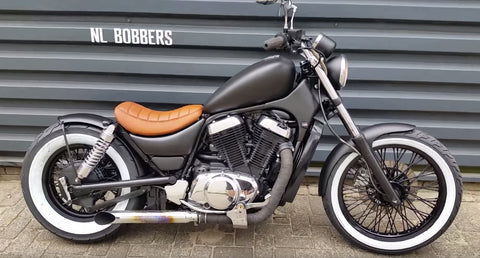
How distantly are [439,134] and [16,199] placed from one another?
3.69 m

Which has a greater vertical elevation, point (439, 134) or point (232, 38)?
point (232, 38)

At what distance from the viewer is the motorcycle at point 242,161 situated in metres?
2.94

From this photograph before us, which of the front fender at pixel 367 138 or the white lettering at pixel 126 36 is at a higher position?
the white lettering at pixel 126 36

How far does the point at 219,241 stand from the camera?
3328mm

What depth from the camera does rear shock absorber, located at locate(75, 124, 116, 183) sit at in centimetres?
303

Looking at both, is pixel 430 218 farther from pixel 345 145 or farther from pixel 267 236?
pixel 267 236

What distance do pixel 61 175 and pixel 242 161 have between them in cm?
129

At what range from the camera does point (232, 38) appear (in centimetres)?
367

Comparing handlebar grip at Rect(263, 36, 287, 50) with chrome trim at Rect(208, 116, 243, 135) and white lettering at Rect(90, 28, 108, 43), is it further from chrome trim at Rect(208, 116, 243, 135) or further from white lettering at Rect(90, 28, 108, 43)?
white lettering at Rect(90, 28, 108, 43)

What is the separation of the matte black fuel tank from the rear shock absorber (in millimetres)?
719

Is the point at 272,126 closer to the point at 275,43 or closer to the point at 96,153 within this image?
the point at 275,43

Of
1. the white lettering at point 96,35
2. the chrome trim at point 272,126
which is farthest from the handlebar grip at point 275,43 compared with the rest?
the white lettering at point 96,35

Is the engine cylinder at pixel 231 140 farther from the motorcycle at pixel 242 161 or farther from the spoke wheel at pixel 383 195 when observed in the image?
the spoke wheel at pixel 383 195

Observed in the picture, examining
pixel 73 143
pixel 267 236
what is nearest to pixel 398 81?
pixel 267 236
